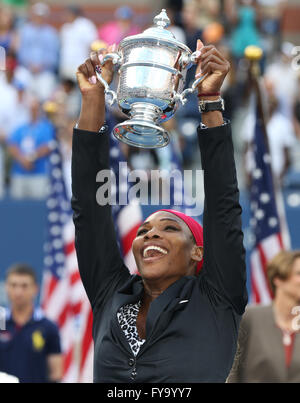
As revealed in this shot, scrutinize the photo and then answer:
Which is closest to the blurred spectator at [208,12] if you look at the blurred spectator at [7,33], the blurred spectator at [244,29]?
the blurred spectator at [244,29]

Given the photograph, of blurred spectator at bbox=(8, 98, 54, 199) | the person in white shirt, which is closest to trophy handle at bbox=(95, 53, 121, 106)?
the person in white shirt

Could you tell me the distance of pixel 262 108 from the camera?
6.39 metres

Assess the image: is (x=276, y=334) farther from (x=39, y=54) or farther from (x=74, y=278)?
(x=39, y=54)

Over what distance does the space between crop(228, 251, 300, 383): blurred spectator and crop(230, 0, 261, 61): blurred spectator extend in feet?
19.1

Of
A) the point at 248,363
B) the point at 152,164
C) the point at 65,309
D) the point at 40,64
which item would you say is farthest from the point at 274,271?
the point at 40,64

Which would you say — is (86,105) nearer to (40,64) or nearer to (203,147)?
(203,147)

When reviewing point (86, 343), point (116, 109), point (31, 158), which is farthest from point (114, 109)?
point (86, 343)

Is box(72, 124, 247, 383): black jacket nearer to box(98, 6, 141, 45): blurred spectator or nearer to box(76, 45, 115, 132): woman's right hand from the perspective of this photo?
box(76, 45, 115, 132): woman's right hand

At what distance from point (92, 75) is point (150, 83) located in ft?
0.87

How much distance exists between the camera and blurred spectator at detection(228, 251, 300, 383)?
435 cm

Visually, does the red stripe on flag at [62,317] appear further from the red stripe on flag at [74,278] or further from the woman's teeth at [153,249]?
the woman's teeth at [153,249]

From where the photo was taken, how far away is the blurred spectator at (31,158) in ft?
29.2

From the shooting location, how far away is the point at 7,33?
10320 mm

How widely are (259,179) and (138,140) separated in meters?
3.48
